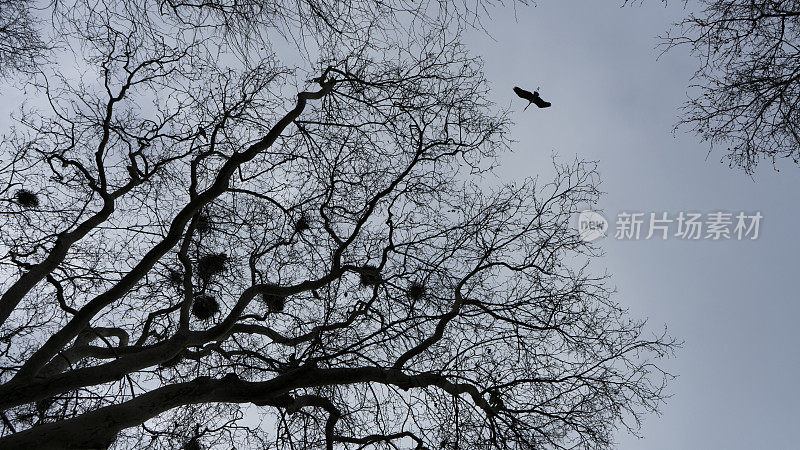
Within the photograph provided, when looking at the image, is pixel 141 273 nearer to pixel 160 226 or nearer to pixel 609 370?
pixel 160 226

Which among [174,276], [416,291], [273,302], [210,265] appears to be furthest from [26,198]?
[416,291]

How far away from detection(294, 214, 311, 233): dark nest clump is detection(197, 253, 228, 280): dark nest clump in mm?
996

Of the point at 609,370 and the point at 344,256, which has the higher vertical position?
the point at 344,256

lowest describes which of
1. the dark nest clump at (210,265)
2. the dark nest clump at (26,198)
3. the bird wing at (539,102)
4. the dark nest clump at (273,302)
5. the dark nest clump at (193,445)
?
the dark nest clump at (193,445)

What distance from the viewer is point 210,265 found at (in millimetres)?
6559

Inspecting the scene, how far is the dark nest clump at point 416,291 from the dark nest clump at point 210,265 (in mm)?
2406

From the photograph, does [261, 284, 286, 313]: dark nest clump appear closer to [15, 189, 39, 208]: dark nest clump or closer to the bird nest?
the bird nest

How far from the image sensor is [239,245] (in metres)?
7.47

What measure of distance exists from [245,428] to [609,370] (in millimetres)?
4122

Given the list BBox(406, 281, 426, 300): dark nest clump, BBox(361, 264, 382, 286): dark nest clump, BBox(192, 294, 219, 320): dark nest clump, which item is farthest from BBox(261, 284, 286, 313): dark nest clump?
BBox(406, 281, 426, 300): dark nest clump

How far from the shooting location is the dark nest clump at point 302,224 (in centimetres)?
691

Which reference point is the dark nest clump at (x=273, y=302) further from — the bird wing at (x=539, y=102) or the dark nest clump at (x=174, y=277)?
the bird wing at (x=539, y=102)

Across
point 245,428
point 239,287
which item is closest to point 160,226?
point 239,287

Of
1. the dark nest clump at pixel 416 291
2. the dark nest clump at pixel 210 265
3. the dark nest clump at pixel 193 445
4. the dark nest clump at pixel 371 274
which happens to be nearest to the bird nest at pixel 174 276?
the dark nest clump at pixel 210 265
